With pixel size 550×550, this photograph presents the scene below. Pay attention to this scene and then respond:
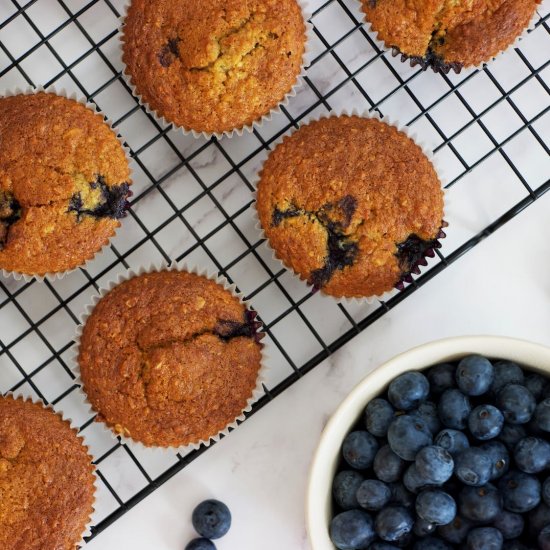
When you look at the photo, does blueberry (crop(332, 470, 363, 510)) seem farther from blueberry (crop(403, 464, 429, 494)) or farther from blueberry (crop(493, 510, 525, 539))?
blueberry (crop(493, 510, 525, 539))

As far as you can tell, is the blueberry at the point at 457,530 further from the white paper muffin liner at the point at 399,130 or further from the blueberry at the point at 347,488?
the white paper muffin liner at the point at 399,130

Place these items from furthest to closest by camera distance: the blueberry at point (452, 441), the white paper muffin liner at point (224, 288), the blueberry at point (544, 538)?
→ the white paper muffin liner at point (224, 288) < the blueberry at point (452, 441) < the blueberry at point (544, 538)

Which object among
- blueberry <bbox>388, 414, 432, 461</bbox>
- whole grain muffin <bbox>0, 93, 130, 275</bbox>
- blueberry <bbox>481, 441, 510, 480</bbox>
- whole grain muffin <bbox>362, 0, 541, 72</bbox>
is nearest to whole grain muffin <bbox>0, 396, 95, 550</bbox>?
whole grain muffin <bbox>0, 93, 130, 275</bbox>

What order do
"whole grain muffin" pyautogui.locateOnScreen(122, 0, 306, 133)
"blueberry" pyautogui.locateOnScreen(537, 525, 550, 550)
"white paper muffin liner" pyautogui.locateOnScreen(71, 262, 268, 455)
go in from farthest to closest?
1. "white paper muffin liner" pyautogui.locateOnScreen(71, 262, 268, 455)
2. "whole grain muffin" pyautogui.locateOnScreen(122, 0, 306, 133)
3. "blueberry" pyautogui.locateOnScreen(537, 525, 550, 550)

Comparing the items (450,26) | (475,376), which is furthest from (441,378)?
(450,26)

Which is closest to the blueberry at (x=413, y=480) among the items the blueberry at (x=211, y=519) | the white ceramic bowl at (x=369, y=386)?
the white ceramic bowl at (x=369, y=386)

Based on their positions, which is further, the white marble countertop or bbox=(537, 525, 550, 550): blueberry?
the white marble countertop
